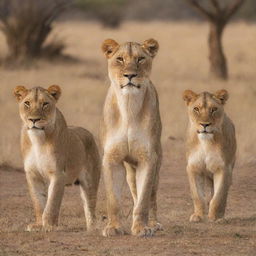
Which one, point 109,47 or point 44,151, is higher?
point 109,47

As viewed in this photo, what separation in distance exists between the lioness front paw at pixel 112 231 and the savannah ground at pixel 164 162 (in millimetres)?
51

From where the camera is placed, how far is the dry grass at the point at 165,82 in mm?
12391

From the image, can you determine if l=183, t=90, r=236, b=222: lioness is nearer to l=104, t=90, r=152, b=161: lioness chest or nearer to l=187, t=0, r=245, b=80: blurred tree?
l=104, t=90, r=152, b=161: lioness chest

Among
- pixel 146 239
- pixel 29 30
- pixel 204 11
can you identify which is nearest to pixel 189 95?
pixel 146 239

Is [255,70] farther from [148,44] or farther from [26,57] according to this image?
[148,44]

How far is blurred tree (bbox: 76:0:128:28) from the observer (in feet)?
135

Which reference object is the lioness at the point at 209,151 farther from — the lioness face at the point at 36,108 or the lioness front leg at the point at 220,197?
the lioness face at the point at 36,108

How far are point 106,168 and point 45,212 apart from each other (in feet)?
2.12

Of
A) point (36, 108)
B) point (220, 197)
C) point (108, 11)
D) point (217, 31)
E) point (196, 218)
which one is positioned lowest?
point (196, 218)

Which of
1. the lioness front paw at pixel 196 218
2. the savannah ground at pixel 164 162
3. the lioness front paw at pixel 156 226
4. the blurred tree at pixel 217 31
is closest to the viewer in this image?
the savannah ground at pixel 164 162

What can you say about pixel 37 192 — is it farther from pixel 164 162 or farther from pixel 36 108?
pixel 164 162

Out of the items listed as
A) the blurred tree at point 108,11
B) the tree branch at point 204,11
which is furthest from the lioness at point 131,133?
the blurred tree at point 108,11

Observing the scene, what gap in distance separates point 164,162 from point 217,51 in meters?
8.49

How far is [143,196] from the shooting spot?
5992 mm
